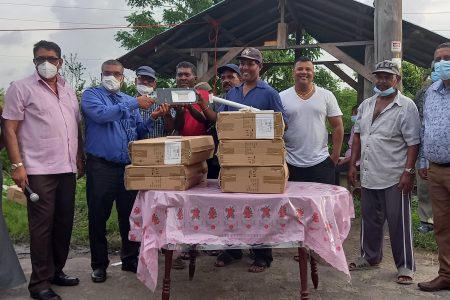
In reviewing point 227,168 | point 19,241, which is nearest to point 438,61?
point 227,168

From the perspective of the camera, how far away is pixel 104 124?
400 cm

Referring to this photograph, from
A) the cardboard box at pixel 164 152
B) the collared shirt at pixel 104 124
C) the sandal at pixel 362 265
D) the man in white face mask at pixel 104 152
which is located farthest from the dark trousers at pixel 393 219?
→ the collared shirt at pixel 104 124

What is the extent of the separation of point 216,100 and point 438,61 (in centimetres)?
193

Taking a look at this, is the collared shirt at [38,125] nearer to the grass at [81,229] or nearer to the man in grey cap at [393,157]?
the grass at [81,229]

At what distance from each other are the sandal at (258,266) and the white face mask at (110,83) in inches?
80.7

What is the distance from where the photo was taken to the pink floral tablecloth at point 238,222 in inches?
119

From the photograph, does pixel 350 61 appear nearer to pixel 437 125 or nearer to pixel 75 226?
pixel 437 125

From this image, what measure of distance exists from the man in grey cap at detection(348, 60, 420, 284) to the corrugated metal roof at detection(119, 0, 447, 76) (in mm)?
2781

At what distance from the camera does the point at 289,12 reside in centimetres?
802

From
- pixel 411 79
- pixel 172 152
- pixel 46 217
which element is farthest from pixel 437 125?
pixel 411 79

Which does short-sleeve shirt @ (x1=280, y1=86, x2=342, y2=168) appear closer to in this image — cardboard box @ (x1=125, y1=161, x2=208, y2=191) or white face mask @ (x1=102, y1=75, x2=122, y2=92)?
cardboard box @ (x1=125, y1=161, x2=208, y2=191)

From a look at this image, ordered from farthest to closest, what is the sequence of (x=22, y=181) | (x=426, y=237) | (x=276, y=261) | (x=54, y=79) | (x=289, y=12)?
(x=289, y=12) → (x=426, y=237) → (x=276, y=261) → (x=54, y=79) → (x=22, y=181)

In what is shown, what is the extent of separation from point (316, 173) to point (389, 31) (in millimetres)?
2105

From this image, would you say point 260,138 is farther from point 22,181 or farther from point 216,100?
point 22,181
